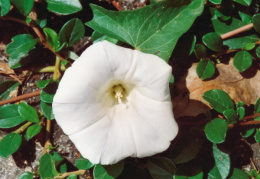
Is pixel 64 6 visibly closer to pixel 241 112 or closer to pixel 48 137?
pixel 48 137

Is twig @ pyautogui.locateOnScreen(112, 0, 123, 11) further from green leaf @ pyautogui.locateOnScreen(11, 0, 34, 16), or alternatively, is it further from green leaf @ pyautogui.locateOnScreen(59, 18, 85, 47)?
green leaf @ pyautogui.locateOnScreen(11, 0, 34, 16)

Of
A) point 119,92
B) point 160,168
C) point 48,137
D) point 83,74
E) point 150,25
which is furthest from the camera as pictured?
point 48,137

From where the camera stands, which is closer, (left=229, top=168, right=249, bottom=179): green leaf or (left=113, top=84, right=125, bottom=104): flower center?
(left=113, top=84, right=125, bottom=104): flower center

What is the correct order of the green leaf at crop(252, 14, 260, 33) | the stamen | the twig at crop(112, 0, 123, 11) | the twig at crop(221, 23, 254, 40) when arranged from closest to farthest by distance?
the stamen
the green leaf at crop(252, 14, 260, 33)
the twig at crop(221, 23, 254, 40)
the twig at crop(112, 0, 123, 11)

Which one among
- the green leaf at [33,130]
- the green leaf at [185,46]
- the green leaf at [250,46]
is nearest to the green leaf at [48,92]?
the green leaf at [33,130]

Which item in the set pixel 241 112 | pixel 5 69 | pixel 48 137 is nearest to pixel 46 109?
pixel 48 137

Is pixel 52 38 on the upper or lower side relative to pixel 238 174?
upper

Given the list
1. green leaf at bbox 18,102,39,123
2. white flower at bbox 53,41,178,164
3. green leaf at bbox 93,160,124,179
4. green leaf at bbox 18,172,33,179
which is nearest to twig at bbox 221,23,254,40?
white flower at bbox 53,41,178,164
